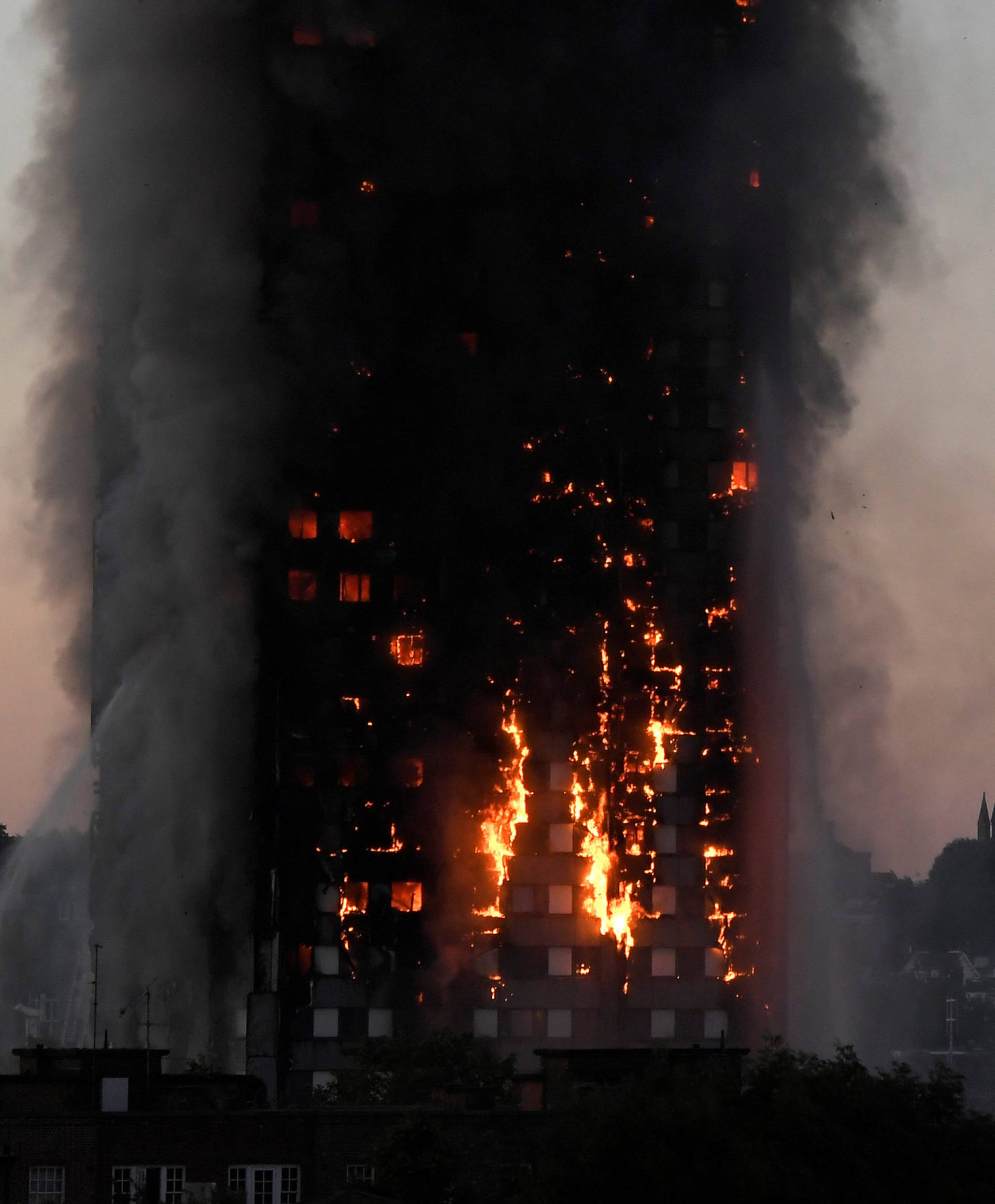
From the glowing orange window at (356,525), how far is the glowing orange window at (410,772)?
12213mm

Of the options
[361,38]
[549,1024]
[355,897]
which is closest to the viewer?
[355,897]

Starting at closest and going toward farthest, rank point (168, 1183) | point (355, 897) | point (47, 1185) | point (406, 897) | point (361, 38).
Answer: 1. point (47, 1185)
2. point (168, 1183)
3. point (355, 897)
4. point (406, 897)
5. point (361, 38)

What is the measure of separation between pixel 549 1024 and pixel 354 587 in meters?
25.3

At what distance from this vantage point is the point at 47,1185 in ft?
333

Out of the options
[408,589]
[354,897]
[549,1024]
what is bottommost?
[549,1024]

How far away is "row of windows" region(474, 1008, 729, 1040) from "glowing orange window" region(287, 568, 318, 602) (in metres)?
23.6

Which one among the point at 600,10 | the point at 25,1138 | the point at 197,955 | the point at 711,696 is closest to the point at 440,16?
the point at 600,10

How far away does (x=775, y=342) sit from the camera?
17675 centimetres

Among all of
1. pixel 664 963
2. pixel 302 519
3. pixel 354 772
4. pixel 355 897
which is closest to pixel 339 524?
pixel 302 519

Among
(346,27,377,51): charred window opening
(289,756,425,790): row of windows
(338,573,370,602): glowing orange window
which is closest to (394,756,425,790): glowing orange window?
(289,756,425,790): row of windows

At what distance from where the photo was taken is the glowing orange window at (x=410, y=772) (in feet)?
548

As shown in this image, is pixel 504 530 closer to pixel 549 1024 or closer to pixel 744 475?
pixel 744 475

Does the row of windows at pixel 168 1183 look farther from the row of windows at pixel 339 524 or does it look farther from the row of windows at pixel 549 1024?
the row of windows at pixel 339 524

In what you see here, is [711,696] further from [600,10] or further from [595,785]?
[600,10]
